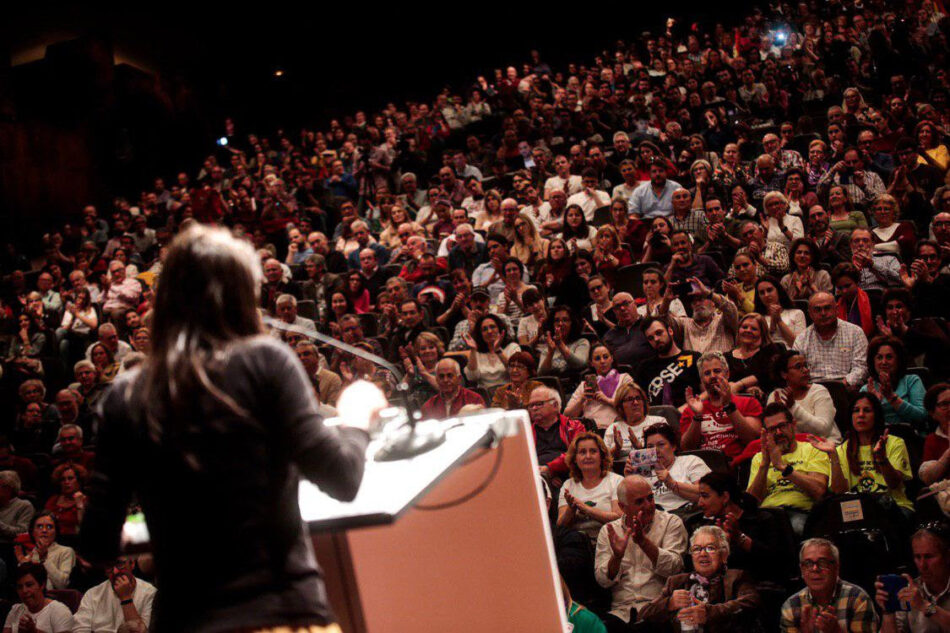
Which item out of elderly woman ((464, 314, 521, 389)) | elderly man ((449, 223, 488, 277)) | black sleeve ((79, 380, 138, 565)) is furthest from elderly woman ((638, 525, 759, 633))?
elderly man ((449, 223, 488, 277))

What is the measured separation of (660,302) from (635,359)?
0.49 metres

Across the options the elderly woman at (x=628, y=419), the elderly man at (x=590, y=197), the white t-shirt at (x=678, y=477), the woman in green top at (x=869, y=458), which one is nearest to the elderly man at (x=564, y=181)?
the elderly man at (x=590, y=197)

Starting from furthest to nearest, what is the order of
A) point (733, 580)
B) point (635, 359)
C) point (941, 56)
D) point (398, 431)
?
point (941, 56), point (635, 359), point (733, 580), point (398, 431)

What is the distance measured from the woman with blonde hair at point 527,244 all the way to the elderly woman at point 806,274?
6.41 feet

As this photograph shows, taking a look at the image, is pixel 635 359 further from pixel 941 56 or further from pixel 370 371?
pixel 941 56

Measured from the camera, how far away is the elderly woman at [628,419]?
4410 millimetres

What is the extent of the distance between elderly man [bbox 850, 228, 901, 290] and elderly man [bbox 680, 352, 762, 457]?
4.32 ft

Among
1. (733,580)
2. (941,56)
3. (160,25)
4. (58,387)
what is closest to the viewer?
(733,580)

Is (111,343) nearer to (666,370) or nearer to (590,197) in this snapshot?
(590,197)

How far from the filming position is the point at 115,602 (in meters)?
4.26

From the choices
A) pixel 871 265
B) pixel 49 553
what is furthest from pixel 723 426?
pixel 49 553

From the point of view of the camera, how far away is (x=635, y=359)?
5.15 meters

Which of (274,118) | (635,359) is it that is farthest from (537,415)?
(274,118)

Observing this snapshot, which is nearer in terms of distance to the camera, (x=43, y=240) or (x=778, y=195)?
(x=778, y=195)
